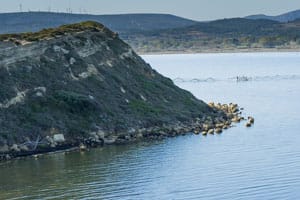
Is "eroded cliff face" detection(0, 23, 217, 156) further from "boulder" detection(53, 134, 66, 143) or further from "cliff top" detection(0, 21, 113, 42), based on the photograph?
"cliff top" detection(0, 21, 113, 42)

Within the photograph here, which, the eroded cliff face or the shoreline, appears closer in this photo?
the shoreline

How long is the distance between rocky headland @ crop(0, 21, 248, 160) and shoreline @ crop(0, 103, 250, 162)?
0.27 feet

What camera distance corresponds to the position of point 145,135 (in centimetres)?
6362

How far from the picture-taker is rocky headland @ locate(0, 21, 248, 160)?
59.2 meters

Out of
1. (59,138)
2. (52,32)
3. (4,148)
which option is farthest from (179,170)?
(52,32)

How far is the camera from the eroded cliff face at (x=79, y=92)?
5984cm

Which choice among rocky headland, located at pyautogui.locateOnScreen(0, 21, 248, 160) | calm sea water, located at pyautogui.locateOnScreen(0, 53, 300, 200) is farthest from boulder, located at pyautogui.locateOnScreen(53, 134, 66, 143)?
calm sea water, located at pyautogui.locateOnScreen(0, 53, 300, 200)

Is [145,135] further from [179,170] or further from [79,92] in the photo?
[179,170]

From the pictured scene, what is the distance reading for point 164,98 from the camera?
245 ft

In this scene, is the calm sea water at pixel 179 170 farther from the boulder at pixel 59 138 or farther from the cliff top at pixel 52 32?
the cliff top at pixel 52 32

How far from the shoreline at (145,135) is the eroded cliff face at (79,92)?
0.42m

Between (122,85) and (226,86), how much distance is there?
179 ft

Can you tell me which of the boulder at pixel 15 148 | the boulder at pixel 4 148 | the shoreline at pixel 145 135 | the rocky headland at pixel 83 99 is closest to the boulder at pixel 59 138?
the rocky headland at pixel 83 99

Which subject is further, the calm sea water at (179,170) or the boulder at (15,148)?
the boulder at (15,148)
